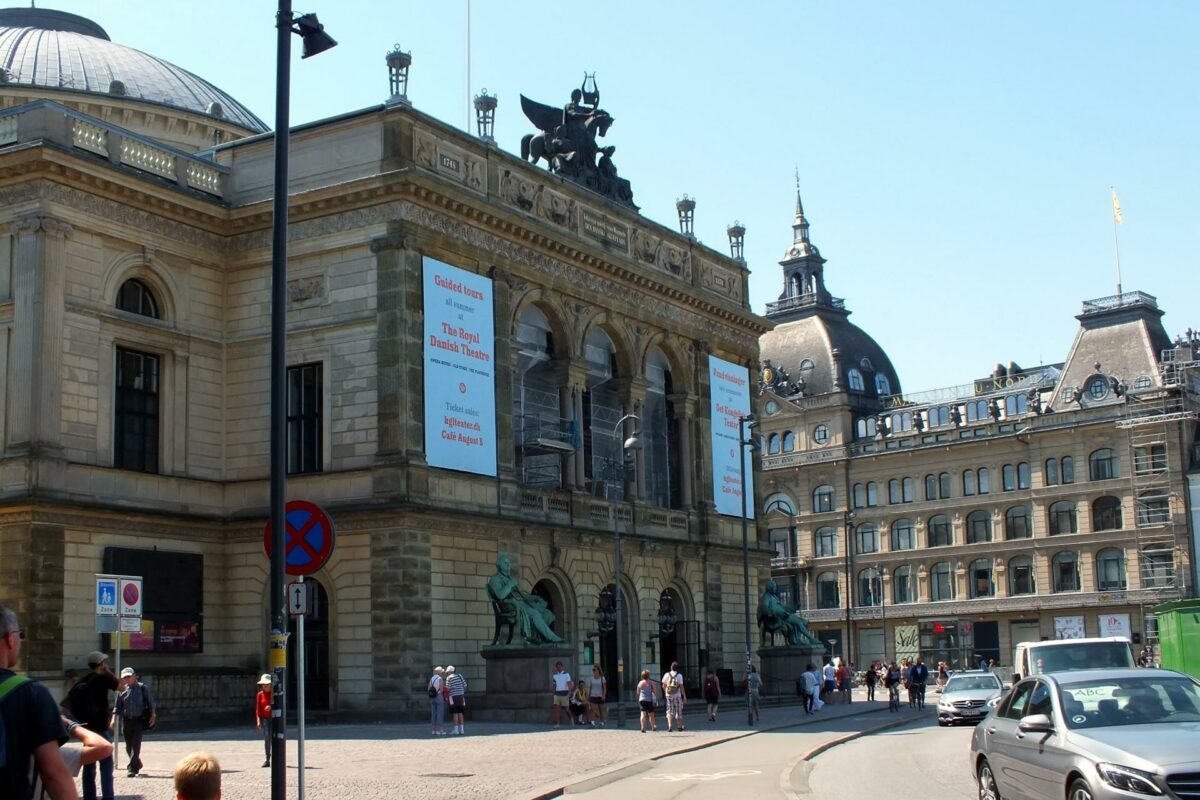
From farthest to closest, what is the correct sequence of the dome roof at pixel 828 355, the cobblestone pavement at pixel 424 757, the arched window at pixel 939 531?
1. the dome roof at pixel 828 355
2. the arched window at pixel 939 531
3. the cobblestone pavement at pixel 424 757

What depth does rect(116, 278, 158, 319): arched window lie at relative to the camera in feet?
136

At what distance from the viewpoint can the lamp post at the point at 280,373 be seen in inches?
584

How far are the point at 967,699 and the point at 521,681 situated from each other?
37.6ft

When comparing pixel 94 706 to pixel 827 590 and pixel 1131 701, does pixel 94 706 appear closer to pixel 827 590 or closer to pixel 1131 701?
pixel 1131 701

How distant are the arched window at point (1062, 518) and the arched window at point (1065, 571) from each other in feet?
4.69

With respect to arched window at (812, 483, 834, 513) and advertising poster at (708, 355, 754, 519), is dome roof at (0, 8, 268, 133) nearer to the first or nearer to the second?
advertising poster at (708, 355, 754, 519)

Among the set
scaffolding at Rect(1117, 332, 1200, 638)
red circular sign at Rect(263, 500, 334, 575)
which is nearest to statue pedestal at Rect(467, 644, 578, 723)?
red circular sign at Rect(263, 500, 334, 575)

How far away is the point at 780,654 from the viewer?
5534 cm

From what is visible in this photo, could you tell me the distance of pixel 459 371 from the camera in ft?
141

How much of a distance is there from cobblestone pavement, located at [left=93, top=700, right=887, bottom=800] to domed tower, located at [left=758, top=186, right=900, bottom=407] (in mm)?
69393

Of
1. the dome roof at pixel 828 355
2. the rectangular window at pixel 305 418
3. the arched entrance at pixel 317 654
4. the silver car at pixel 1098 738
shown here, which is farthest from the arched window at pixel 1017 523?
the silver car at pixel 1098 738

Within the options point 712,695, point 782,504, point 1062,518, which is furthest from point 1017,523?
point 712,695

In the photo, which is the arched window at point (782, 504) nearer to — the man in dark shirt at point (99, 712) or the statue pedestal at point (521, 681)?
the statue pedestal at point (521, 681)

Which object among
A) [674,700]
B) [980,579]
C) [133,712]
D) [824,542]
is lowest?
[674,700]
